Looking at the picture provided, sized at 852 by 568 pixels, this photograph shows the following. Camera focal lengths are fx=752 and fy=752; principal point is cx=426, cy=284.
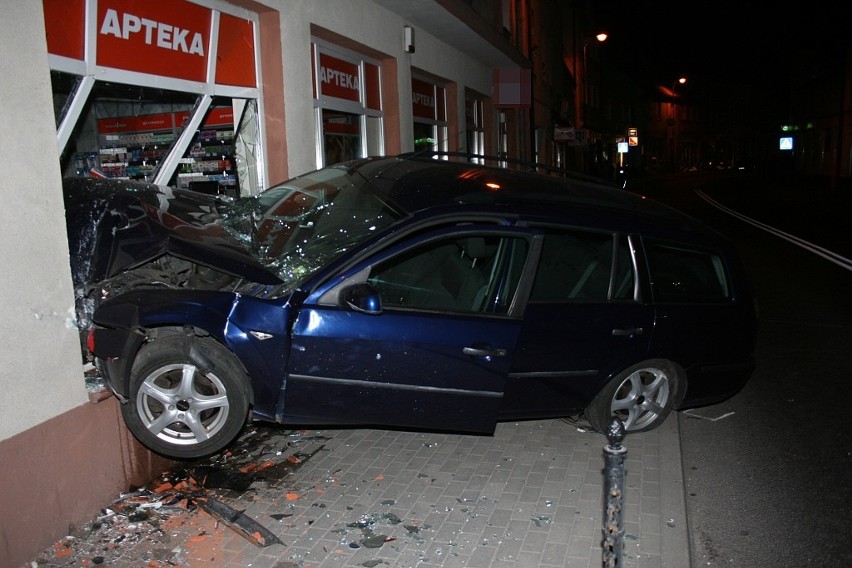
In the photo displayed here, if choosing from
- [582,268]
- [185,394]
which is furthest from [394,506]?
[582,268]

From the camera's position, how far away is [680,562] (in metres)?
3.87

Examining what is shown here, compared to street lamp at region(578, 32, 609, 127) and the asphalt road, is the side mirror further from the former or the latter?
street lamp at region(578, 32, 609, 127)

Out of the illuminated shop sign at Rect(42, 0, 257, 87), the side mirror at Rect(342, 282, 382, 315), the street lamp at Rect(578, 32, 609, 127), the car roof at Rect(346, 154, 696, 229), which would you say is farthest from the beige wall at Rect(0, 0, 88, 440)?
the street lamp at Rect(578, 32, 609, 127)

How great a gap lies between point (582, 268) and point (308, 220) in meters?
1.95

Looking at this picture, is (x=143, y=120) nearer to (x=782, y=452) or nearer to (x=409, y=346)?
(x=409, y=346)

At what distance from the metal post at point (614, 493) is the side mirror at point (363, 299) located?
1514 mm

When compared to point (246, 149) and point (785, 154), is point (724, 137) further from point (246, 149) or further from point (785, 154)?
point (246, 149)

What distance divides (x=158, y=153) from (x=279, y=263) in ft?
11.7

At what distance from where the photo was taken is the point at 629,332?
499 cm

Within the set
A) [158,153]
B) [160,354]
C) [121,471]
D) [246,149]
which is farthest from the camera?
[246,149]

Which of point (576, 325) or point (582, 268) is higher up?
point (582, 268)

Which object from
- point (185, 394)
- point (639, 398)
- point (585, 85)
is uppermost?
point (585, 85)

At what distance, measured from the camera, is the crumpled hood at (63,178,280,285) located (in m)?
4.42

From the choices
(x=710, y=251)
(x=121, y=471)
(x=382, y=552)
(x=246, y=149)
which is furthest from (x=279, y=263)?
(x=246, y=149)
